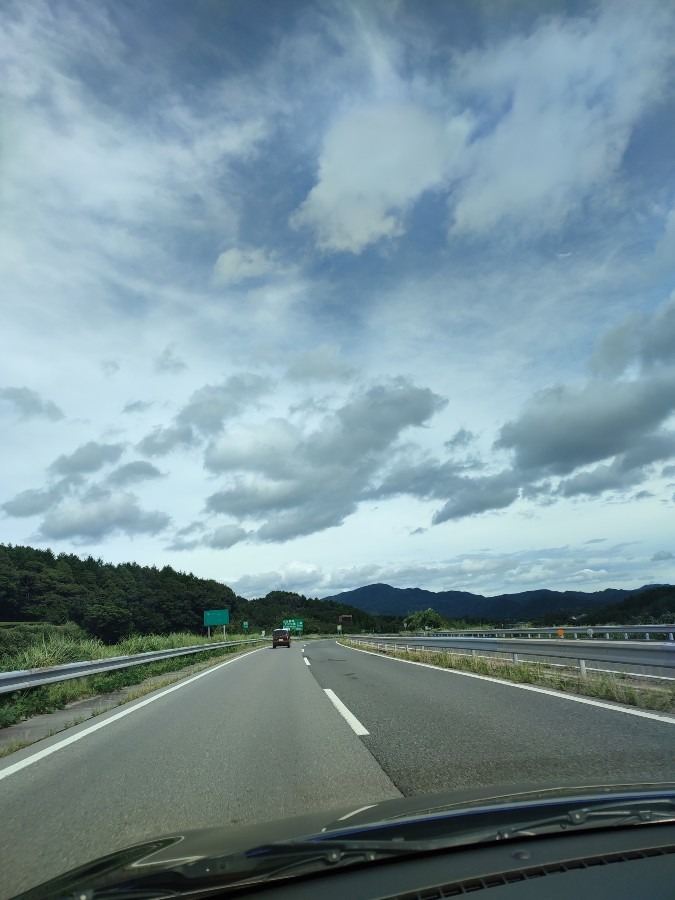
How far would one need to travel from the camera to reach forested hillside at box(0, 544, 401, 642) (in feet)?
291

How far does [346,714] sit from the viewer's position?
9.84 m

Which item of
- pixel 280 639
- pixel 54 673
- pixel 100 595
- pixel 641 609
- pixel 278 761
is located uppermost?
pixel 100 595

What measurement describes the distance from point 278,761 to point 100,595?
9750cm

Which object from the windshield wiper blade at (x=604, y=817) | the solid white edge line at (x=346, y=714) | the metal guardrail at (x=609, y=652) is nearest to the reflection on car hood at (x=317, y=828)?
the windshield wiper blade at (x=604, y=817)

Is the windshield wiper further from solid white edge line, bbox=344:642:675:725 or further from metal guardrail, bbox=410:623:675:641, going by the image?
metal guardrail, bbox=410:623:675:641

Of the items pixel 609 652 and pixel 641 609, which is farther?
pixel 641 609

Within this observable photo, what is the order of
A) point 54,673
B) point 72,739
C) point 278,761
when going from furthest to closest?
point 54,673 < point 72,739 < point 278,761

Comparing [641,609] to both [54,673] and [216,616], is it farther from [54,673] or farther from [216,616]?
[54,673]

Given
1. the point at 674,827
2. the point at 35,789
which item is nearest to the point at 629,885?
the point at 674,827

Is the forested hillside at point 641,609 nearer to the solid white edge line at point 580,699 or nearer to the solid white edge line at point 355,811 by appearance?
the solid white edge line at point 580,699

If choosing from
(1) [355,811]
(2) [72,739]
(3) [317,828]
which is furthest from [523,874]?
(2) [72,739]

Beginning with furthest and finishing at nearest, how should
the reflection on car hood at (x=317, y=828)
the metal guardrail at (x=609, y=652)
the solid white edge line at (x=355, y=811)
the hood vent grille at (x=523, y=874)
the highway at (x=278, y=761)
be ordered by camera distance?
the metal guardrail at (x=609, y=652) < the highway at (x=278, y=761) < the solid white edge line at (x=355, y=811) < the reflection on car hood at (x=317, y=828) < the hood vent grille at (x=523, y=874)

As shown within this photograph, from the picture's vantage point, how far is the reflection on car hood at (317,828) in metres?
2.78

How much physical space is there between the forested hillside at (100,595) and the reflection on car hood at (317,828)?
84462 mm
